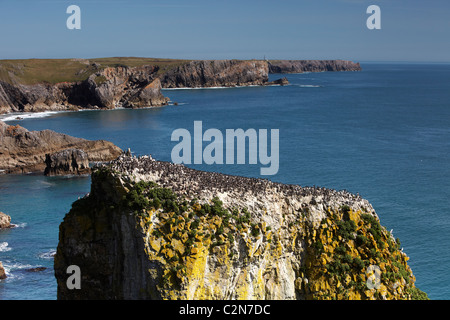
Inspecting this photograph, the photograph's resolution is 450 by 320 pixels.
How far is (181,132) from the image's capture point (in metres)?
133

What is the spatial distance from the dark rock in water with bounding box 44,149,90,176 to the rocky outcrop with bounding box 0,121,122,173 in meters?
5.01

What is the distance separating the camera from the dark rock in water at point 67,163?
91938mm

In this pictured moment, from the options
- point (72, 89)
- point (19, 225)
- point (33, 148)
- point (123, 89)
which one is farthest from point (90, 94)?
point (19, 225)

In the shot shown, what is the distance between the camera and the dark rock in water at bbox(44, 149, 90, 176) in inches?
3620

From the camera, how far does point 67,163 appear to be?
9238 cm

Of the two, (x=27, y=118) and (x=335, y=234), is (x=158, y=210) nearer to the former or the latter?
(x=335, y=234)

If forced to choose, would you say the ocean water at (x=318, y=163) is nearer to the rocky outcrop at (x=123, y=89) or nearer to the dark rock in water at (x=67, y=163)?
the dark rock in water at (x=67, y=163)

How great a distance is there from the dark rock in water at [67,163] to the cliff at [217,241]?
62424 millimetres

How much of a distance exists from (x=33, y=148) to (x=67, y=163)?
10.0 m

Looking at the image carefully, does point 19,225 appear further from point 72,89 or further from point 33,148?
point 72,89

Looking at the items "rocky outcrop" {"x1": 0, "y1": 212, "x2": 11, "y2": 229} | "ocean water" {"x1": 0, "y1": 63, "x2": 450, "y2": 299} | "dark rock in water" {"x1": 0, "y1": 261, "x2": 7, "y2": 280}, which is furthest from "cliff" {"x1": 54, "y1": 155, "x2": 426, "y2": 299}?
"rocky outcrop" {"x1": 0, "y1": 212, "x2": 11, "y2": 229}

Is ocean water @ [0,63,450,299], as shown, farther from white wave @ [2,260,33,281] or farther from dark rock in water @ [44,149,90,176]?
dark rock in water @ [44,149,90,176]

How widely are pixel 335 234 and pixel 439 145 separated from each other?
8581cm
